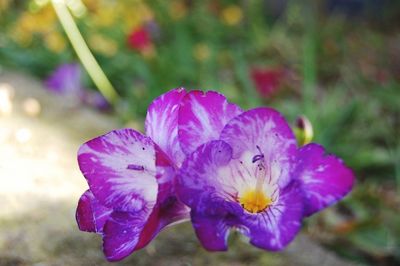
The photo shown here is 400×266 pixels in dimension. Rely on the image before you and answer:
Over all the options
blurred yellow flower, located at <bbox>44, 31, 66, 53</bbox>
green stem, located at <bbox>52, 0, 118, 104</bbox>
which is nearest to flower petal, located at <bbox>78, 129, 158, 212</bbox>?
green stem, located at <bbox>52, 0, 118, 104</bbox>

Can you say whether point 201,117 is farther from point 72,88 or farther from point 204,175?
point 72,88

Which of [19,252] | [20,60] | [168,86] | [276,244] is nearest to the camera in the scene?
[276,244]

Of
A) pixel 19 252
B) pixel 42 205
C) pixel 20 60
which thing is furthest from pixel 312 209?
pixel 20 60

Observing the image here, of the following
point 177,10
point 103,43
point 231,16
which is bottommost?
point 231,16

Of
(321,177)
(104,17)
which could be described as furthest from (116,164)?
(104,17)

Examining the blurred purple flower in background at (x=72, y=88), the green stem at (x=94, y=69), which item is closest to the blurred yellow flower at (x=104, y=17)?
the green stem at (x=94, y=69)

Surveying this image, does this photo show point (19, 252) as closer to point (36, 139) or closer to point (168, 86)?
point (36, 139)
